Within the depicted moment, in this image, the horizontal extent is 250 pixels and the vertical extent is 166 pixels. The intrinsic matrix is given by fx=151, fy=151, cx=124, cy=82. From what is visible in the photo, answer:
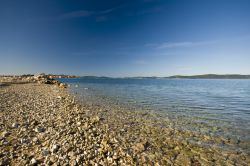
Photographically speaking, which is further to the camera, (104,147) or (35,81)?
(35,81)

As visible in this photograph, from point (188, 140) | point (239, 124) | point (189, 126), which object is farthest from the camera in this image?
point (239, 124)

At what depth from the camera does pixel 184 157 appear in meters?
6.15

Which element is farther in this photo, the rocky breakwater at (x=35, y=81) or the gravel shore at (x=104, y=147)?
the rocky breakwater at (x=35, y=81)

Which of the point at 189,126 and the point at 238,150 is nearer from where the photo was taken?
the point at 238,150

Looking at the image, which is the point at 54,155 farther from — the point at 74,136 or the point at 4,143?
the point at 4,143

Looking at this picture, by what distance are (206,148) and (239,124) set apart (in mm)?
6021

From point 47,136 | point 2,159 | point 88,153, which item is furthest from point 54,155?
point 47,136

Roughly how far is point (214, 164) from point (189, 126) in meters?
4.73

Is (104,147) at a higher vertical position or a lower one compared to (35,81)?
lower

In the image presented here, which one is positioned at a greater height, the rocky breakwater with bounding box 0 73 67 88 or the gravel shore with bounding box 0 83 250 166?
the rocky breakwater with bounding box 0 73 67 88

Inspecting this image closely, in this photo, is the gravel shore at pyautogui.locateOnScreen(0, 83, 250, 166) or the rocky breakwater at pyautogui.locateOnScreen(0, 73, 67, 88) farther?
the rocky breakwater at pyautogui.locateOnScreen(0, 73, 67, 88)

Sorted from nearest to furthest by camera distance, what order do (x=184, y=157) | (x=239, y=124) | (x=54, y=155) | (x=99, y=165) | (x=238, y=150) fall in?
(x=99, y=165), (x=54, y=155), (x=184, y=157), (x=238, y=150), (x=239, y=124)

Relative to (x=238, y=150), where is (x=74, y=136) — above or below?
above

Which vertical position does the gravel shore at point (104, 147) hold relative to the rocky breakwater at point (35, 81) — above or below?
below
